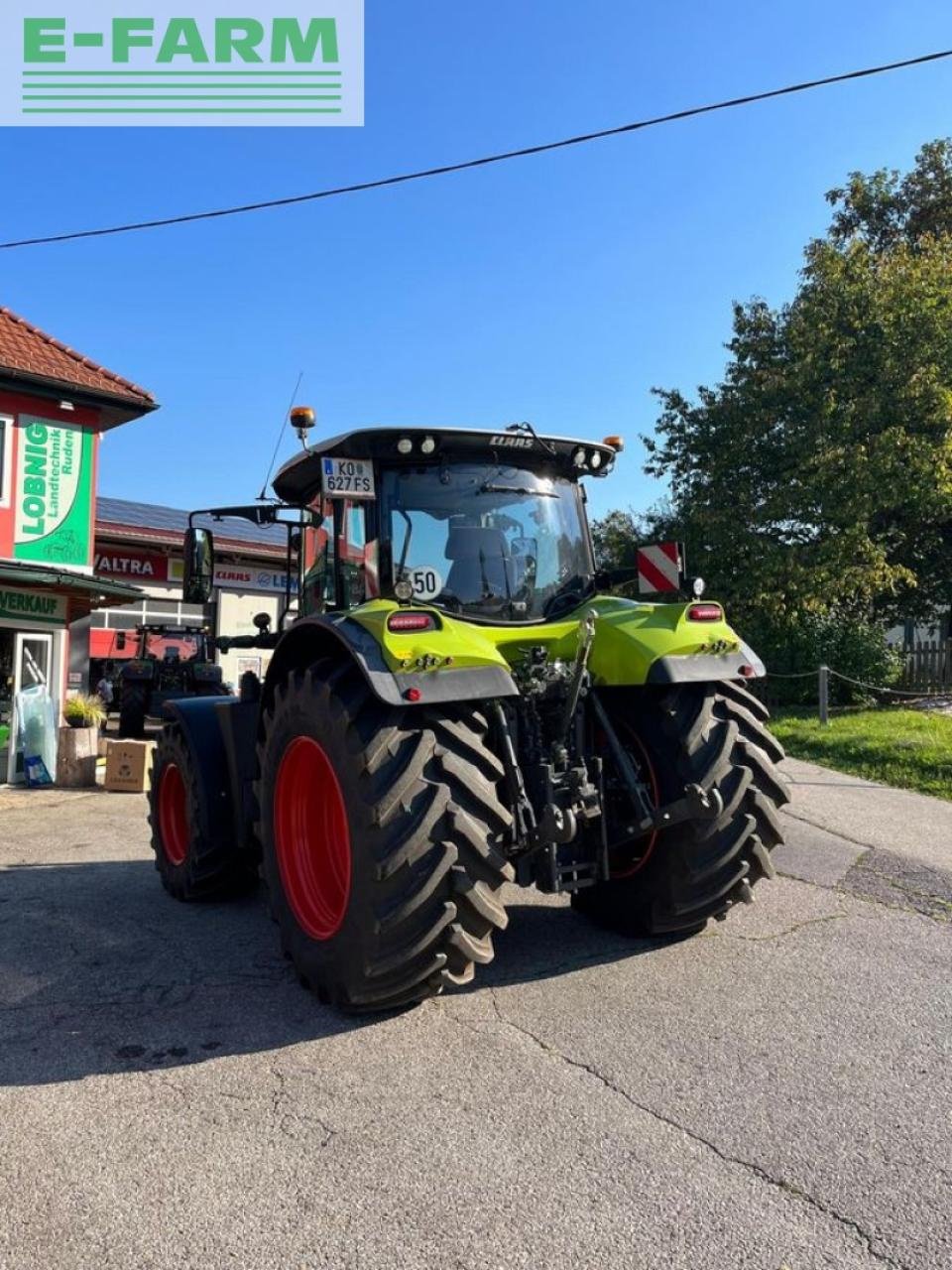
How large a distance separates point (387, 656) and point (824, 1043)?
213 centimetres

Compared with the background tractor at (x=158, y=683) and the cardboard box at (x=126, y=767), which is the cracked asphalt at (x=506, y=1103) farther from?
the background tractor at (x=158, y=683)

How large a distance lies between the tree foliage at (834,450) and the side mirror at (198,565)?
14088mm

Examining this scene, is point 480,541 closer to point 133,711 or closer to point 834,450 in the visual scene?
point 133,711

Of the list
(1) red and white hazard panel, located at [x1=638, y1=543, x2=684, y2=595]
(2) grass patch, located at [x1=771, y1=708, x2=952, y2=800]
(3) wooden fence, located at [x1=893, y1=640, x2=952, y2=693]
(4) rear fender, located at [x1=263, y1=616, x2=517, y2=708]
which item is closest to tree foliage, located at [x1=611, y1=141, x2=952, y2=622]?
(3) wooden fence, located at [x1=893, y1=640, x2=952, y2=693]

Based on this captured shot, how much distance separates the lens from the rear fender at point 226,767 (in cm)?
518

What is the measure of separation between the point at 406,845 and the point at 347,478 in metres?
1.82

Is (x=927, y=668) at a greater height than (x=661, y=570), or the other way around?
(x=661, y=570)

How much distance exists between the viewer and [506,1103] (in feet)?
9.69

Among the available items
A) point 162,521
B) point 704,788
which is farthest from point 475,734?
point 162,521

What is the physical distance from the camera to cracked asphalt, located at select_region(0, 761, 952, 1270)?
229 cm

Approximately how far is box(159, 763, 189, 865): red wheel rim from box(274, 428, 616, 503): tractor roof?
2287 millimetres

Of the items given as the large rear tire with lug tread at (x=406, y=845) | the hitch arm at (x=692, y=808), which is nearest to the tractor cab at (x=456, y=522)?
the large rear tire with lug tread at (x=406, y=845)

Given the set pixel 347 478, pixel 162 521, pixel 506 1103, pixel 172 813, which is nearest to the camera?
pixel 506 1103

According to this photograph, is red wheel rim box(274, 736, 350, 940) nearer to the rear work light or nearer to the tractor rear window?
the rear work light
